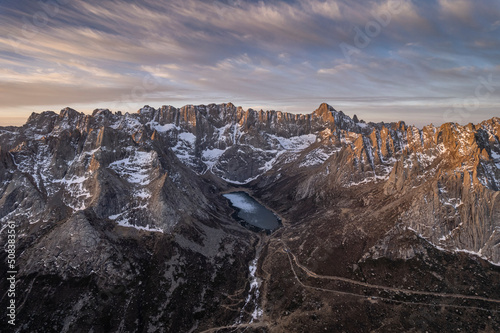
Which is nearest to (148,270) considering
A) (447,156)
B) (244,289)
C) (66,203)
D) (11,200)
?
(244,289)

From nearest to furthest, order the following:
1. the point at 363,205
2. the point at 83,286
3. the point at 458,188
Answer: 1. the point at 83,286
2. the point at 458,188
3. the point at 363,205

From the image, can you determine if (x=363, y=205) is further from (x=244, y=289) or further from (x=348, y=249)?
(x=244, y=289)

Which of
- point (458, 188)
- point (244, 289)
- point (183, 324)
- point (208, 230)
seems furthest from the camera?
point (208, 230)

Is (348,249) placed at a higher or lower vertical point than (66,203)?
lower

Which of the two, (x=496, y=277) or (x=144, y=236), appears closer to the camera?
(x=496, y=277)

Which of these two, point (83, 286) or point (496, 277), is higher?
point (496, 277)

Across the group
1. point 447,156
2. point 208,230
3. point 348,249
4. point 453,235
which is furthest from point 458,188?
point 208,230

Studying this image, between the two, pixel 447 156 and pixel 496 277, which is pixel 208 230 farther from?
pixel 447 156

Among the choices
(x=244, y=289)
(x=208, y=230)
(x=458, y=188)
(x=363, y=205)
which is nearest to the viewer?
(x=244, y=289)

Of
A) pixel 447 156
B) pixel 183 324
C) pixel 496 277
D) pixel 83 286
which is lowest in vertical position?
pixel 183 324
